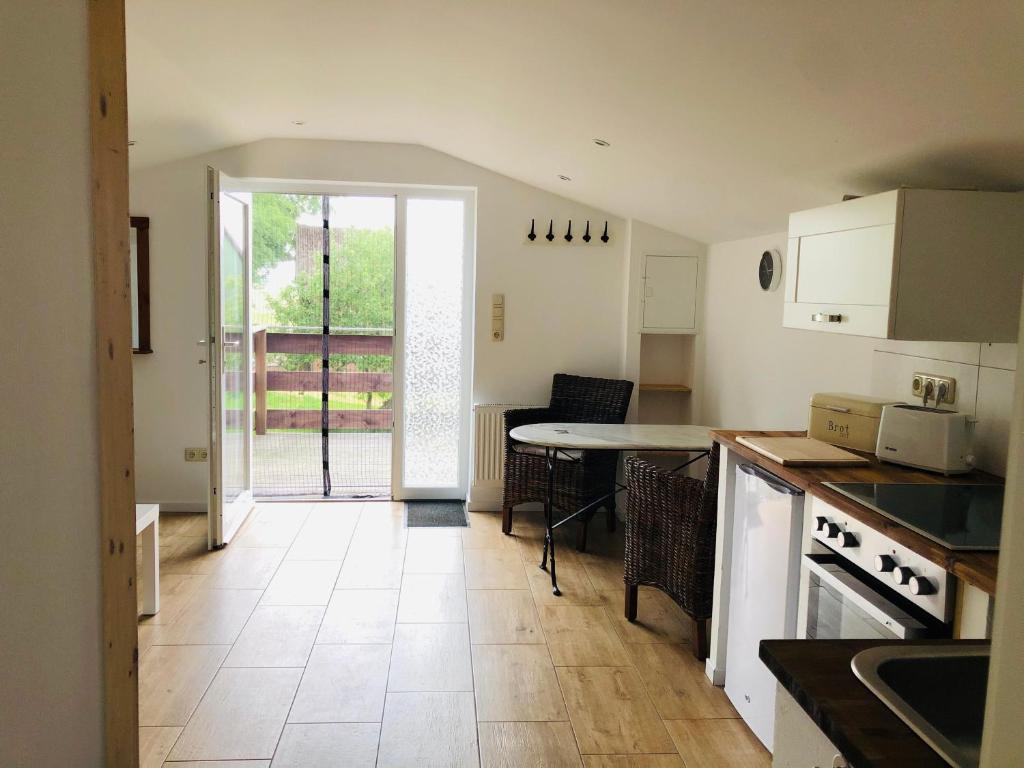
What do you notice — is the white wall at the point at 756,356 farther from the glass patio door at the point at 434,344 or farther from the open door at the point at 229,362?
the open door at the point at 229,362

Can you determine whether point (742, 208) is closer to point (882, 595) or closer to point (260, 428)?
point (882, 595)

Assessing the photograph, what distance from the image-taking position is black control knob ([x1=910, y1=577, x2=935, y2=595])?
1.76 metres

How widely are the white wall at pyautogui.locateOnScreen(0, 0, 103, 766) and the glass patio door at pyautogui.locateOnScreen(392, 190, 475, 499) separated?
3.96 meters

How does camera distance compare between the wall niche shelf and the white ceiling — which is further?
→ the wall niche shelf

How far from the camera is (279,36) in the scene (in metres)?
3.16

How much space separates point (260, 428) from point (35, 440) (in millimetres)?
4554

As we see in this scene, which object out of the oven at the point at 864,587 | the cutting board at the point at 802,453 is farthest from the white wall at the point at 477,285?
the oven at the point at 864,587

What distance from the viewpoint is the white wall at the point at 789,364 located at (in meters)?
2.53

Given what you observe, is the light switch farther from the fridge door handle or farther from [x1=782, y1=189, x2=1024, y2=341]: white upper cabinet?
[x1=782, y1=189, x2=1024, y2=341]: white upper cabinet

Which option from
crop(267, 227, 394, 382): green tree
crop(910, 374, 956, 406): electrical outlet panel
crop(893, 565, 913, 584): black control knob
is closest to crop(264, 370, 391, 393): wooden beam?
crop(267, 227, 394, 382): green tree

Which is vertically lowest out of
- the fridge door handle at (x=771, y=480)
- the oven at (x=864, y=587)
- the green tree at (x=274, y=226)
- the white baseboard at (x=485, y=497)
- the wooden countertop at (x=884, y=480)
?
the white baseboard at (x=485, y=497)

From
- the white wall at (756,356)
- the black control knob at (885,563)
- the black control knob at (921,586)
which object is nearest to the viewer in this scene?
the black control knob at (921,586)

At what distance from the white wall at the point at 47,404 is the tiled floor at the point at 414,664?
1.26m

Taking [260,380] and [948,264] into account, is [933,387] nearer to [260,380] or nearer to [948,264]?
[948,264]
